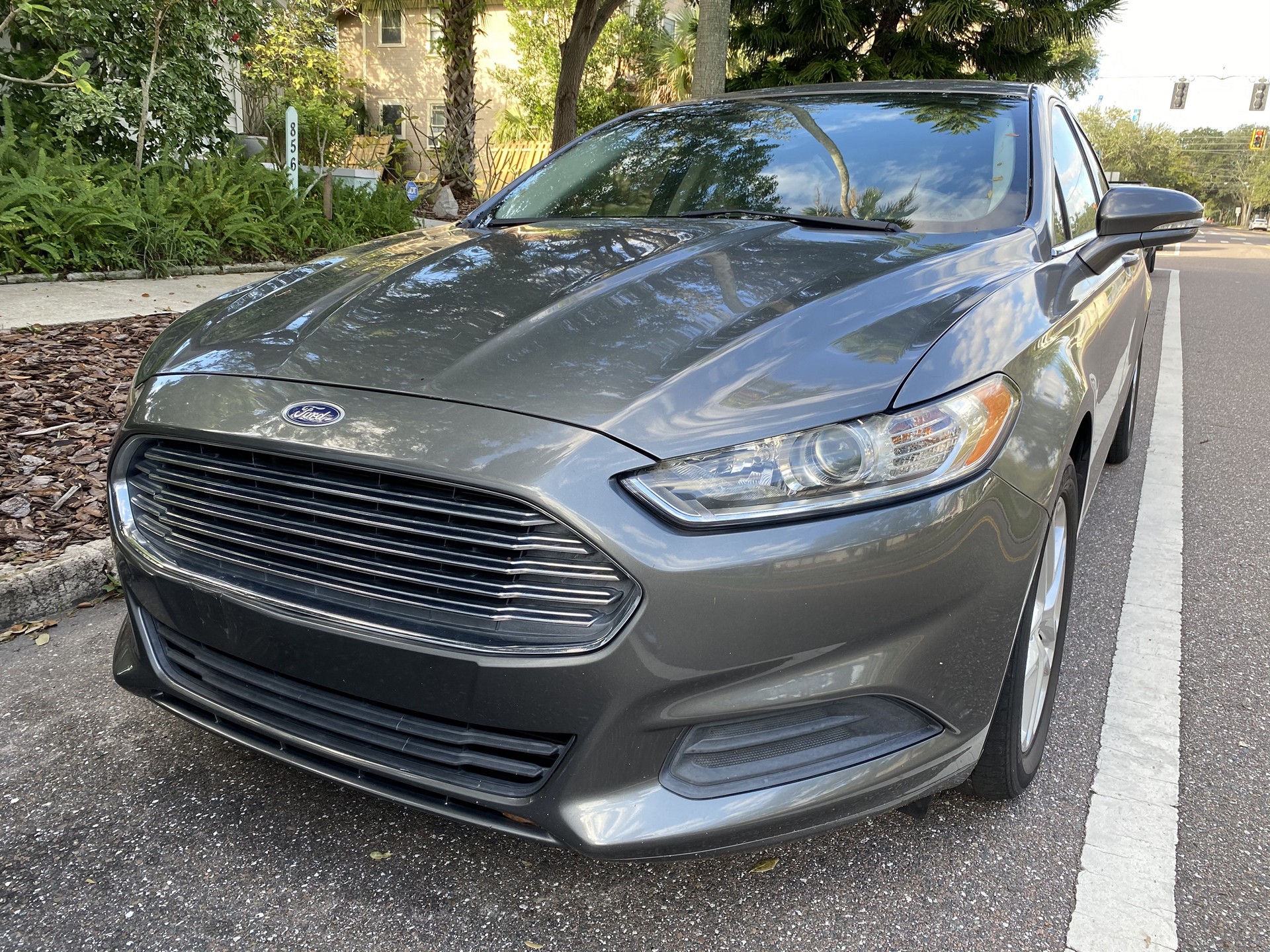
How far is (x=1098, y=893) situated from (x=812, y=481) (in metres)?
1.06

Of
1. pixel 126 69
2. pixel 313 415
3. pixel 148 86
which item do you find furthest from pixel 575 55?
pixel 313 415

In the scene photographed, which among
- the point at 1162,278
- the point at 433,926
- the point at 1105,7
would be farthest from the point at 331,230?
the point at 1162,278

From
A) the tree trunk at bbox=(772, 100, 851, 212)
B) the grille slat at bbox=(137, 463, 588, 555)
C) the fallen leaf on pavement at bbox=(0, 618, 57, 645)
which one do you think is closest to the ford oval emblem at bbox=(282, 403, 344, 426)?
the grille slat at bbox=(137, 463, 588, 555)

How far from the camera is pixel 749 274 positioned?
2098mm

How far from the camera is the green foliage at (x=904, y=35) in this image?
13.7 meters

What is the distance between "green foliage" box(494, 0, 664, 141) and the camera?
2478cm

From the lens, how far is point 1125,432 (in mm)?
4758

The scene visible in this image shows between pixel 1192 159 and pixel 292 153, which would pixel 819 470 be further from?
pixel 1192 159

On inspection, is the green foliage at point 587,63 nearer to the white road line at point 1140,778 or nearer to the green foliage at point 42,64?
the green foliage at point 42,64

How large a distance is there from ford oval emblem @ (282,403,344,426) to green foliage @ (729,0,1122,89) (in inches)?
536

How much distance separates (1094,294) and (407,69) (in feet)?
98.1

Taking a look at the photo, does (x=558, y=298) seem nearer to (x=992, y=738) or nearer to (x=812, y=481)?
(x=812, y=481)

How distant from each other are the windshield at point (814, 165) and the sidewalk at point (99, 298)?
102 inches

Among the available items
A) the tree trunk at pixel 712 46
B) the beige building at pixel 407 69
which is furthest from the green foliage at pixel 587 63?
the tree trunk at pixel 712 46
